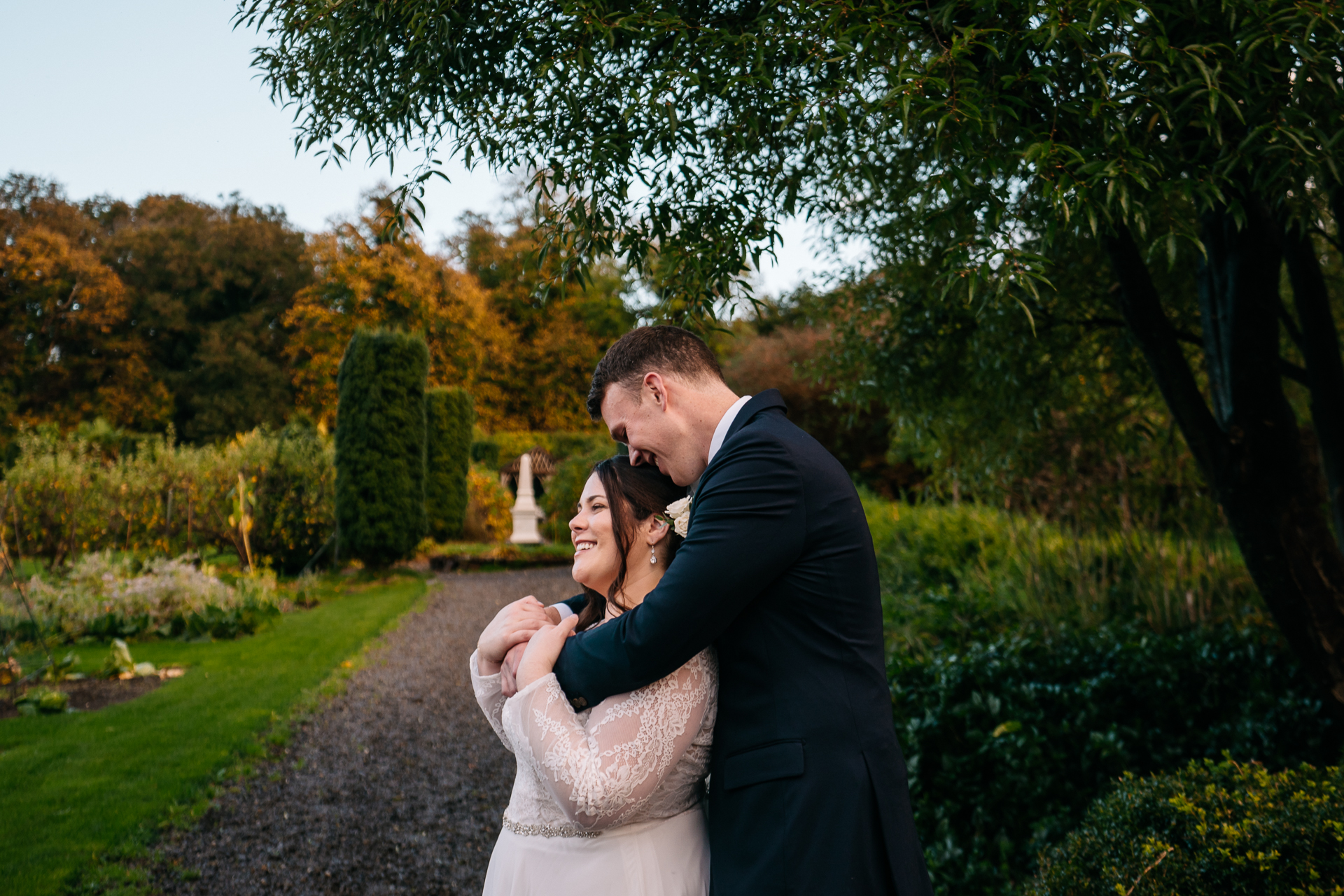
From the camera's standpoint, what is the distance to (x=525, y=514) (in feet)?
59.7

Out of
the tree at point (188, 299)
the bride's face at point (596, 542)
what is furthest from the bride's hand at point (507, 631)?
the tree at point (188, 299)

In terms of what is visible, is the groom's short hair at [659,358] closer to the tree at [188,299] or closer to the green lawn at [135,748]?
the green lawn at [135,748]

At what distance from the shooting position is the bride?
166 centimetres

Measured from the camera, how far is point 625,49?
2.72 metres

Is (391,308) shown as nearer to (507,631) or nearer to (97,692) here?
(97,692)

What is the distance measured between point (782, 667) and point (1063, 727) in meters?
3.22

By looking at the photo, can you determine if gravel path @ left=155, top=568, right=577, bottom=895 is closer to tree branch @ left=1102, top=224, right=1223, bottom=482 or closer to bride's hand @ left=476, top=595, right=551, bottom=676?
bride's hand @ left=476, top=595, right=551, bottom=676

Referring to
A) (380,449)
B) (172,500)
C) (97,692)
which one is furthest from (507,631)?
(172,500)

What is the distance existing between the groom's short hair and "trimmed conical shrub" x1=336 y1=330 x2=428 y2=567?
11.3m

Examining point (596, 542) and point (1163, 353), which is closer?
point (596, 542)

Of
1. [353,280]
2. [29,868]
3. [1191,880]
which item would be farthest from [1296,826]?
[353,280]

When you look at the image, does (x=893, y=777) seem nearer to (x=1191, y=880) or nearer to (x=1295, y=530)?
(x=1191, y=880)

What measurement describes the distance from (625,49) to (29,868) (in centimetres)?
421

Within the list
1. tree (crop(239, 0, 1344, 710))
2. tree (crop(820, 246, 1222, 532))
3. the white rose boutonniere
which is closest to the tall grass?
tree (crop(820, 246, 1222, 532))
